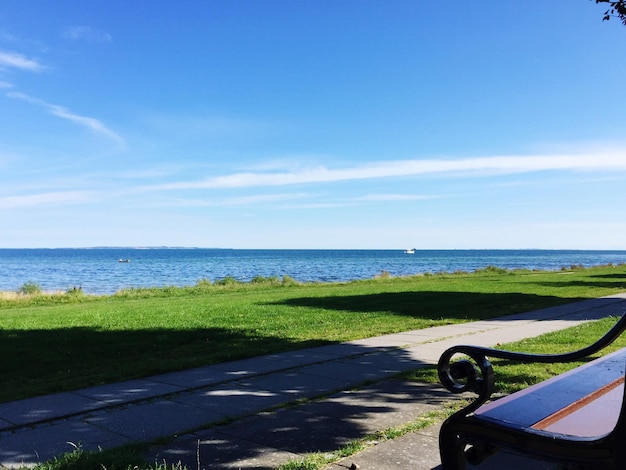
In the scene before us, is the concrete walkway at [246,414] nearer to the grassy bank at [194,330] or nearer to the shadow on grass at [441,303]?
the grassy bank at [194,330]

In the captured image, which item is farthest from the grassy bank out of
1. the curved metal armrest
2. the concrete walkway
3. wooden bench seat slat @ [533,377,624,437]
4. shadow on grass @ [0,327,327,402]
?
wooden bench seat slat @ [533,377,624,437]

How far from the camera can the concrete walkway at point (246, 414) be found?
385 cm

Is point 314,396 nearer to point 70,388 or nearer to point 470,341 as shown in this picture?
point 70,388

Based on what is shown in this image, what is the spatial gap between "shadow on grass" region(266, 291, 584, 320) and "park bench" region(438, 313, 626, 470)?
9.59m

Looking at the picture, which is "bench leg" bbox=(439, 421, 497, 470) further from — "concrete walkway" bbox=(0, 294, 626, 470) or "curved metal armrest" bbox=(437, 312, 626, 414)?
"concrete walkway" bbox=(0, 294, 626, 470)

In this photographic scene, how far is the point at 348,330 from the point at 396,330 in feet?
2.91

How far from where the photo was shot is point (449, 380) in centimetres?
259

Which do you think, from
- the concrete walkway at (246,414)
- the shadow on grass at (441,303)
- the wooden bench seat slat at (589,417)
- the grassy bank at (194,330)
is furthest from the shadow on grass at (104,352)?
the wooden bench seat slat at (589,417)

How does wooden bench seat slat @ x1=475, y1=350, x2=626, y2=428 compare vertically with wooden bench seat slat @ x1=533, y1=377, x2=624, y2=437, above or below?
above

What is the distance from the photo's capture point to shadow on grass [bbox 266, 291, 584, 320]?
13.1m

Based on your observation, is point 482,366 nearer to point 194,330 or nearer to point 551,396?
point 551,396

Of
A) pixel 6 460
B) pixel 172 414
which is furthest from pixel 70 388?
pixel 6 460

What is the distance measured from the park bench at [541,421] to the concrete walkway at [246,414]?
1233mm

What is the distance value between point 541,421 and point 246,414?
10.1 feet
